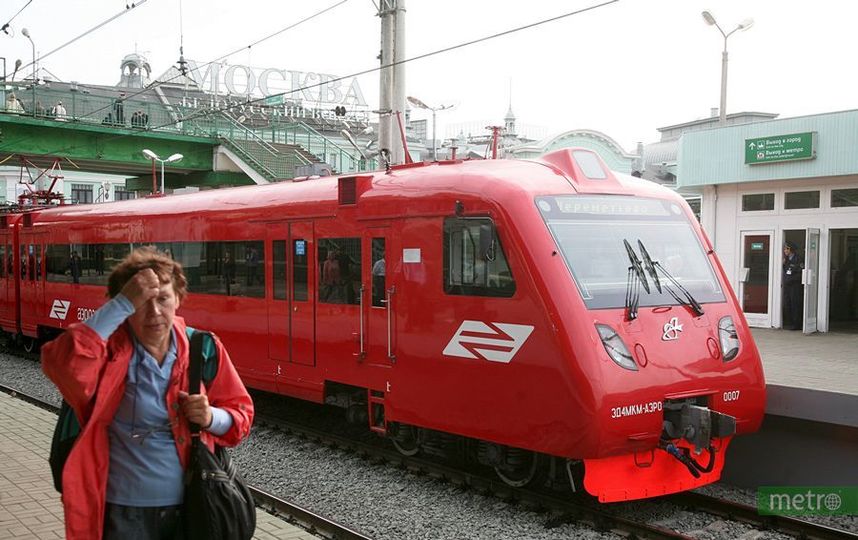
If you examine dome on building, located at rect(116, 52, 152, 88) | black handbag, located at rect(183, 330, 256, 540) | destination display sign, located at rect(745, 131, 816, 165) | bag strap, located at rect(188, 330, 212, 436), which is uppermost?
dome on building, located at rect(116, 52, 152, 88)

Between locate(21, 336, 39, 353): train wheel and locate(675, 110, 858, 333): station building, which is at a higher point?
locate(675, 110, 858, 333): station building

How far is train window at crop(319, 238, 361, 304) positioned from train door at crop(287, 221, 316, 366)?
20 centimetres

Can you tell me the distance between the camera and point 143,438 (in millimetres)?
3420

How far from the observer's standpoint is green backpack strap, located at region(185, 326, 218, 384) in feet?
11.7

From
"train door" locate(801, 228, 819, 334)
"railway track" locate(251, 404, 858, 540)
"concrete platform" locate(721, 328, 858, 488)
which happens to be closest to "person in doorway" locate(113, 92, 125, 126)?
"train door" locate(801, 228, 819, 334)

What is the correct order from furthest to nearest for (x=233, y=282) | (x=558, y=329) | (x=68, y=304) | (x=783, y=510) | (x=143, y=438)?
(x=68, y=304)
(x=233, y=282)
(x=783, y=510)
(x=558, y=329)
(x=143, y=438)

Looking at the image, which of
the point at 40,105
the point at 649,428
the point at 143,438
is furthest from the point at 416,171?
the point at 40,105

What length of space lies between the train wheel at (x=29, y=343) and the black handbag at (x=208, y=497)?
16.4m

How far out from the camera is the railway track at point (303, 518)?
6598 millimetres

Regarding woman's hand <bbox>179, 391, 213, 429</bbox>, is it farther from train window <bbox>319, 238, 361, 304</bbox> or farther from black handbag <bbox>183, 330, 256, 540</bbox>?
train window <bbox>319, 238, 361, 304</bbox>

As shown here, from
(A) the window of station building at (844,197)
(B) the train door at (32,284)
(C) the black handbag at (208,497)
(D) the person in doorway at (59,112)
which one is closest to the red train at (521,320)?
(C) the black handbag at (208,497)

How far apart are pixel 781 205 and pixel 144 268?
1589 centimetres

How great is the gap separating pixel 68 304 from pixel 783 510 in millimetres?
12289

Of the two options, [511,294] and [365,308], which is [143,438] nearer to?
[511,294]
